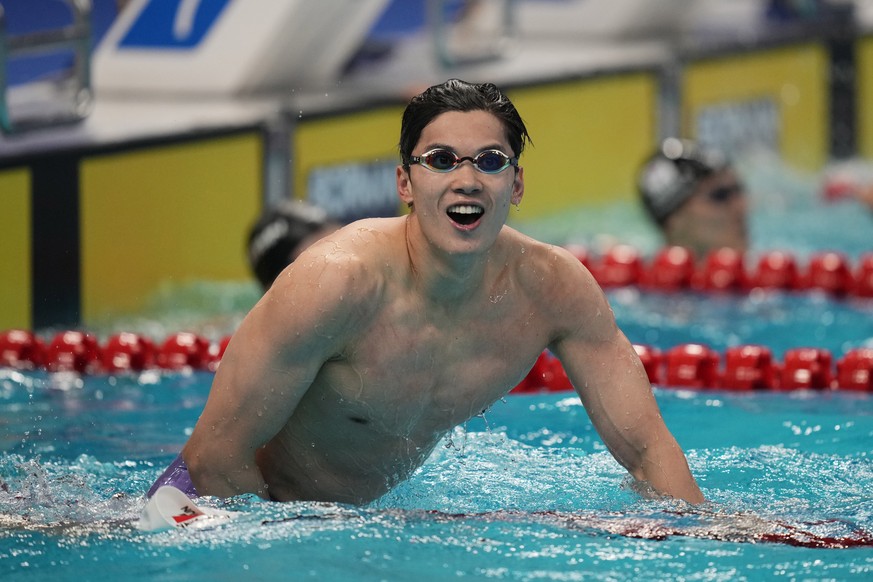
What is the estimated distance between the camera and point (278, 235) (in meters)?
5.56

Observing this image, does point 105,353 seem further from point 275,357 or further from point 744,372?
point 275,357

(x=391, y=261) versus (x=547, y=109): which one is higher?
(x=547, y=109)

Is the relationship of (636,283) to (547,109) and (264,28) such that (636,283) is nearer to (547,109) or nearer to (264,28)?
(547,109)

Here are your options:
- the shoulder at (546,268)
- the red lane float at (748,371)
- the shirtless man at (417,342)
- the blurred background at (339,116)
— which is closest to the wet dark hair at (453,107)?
the shirtless man at (417,342)

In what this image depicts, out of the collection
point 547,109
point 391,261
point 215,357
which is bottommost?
point 215,357

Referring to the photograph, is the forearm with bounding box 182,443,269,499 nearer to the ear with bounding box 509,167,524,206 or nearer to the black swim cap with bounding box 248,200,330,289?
the ear with bounding box 509,167,524,206

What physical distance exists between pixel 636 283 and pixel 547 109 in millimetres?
1511

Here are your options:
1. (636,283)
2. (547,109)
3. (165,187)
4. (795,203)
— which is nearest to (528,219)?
(547,109)

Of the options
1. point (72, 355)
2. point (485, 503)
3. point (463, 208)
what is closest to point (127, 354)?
point (72, 355)

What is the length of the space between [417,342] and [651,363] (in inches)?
86.7

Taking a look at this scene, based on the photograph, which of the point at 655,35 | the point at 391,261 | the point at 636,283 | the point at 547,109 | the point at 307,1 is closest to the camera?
the point at 391,261

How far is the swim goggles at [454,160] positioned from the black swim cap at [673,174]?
4.19m

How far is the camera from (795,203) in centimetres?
912

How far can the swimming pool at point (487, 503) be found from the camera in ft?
9.25
